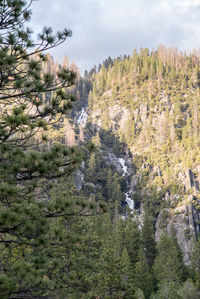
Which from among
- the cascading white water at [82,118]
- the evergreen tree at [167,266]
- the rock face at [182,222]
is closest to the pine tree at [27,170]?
the evergreen tree at [167,266]

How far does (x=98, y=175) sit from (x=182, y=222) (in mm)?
23478

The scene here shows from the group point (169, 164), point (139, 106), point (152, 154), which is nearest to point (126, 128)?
point (139, 106)

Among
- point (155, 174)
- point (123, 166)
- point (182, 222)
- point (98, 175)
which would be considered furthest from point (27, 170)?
point (123, 166)

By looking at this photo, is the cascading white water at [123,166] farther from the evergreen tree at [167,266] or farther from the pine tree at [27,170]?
the pine tree at [27,170]

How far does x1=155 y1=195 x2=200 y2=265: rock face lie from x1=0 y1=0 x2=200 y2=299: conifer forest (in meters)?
0.21

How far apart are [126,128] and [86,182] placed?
2839cm

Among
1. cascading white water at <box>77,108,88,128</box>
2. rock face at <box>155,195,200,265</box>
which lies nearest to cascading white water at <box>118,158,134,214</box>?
rock face at <box>155,195,200,265</box>

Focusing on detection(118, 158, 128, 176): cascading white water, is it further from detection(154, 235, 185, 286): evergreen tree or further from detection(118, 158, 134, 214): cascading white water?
detection(154, 235, 185, 286): evergreen tree

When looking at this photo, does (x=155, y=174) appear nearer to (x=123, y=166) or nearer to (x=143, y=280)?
(x=123, y=166)

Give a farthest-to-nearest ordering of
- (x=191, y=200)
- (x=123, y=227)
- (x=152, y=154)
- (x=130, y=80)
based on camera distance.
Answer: (x=130, y=80), (x=152, y=154), (x=191, y=200), (x=123, y=227)

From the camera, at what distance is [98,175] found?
6812 centimetres

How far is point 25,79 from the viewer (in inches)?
249

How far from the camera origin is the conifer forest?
5.21 metres

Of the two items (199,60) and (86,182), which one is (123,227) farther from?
(199,60)
